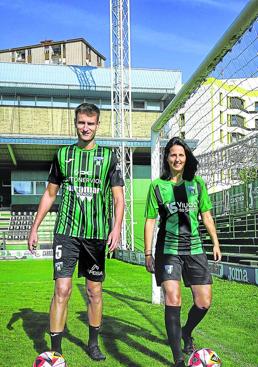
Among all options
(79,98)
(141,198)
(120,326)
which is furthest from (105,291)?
(79,98)

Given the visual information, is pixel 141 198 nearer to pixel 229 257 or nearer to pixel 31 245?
pixel 229 257

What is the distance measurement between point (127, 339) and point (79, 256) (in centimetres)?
132

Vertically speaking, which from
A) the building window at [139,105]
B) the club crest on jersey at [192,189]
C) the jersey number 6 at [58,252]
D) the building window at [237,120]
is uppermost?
the building window at [139,105]

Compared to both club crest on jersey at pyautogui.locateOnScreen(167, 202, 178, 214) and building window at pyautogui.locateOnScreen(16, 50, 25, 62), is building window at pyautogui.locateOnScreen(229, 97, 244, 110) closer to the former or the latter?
club crest on jersey at pyautogui.locateOnScreen(167, 202, 178, 214)

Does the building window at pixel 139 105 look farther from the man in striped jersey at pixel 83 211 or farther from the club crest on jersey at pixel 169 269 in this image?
the club crest on jersey at pixel 169 269

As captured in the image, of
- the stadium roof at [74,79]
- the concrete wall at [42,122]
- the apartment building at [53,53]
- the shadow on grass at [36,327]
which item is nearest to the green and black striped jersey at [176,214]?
the shadow on grass at [36,327]

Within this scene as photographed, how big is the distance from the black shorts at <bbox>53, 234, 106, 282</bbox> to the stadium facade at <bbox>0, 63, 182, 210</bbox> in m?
31.2

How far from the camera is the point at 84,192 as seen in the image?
14.9 feet

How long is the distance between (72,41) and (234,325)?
175 feet

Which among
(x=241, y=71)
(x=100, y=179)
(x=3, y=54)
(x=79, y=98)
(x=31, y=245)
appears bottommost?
(x=31, y=245)

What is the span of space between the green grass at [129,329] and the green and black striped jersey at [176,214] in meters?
1.01

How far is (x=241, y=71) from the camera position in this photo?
19.5ft

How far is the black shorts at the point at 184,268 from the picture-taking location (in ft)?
14.5

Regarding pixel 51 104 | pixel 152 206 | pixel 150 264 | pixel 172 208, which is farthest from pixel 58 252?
pixel 51 104
